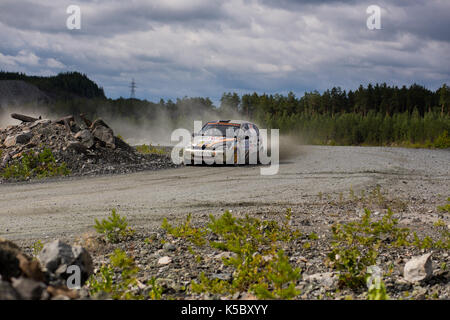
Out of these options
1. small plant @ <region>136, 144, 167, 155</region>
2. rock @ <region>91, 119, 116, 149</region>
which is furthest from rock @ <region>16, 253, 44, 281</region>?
small plant @ <region>136, 144, 167, 155</region>

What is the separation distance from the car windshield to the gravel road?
2.12m

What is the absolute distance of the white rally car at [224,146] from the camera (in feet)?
50.9

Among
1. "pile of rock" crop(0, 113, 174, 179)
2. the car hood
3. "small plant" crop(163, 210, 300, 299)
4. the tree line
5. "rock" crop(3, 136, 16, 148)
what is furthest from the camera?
the tree line

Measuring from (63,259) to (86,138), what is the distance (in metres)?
13.4

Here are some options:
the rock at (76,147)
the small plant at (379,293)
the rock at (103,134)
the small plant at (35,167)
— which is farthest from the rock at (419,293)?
the rock at (103,134)

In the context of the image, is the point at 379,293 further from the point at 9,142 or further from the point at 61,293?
the point at 9,142

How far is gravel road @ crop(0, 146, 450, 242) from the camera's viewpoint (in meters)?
7.49

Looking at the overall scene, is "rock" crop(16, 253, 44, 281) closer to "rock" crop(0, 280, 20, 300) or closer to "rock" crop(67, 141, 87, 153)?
"rock" crop(0, 280, 20, 300)

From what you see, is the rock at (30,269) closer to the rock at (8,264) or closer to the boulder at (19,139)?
the rock at (8,264)

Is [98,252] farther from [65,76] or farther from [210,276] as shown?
[65,76]

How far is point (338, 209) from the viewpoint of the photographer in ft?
26.5

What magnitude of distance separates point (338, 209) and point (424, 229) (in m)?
1.81

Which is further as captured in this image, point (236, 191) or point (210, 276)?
point (236, 191)
